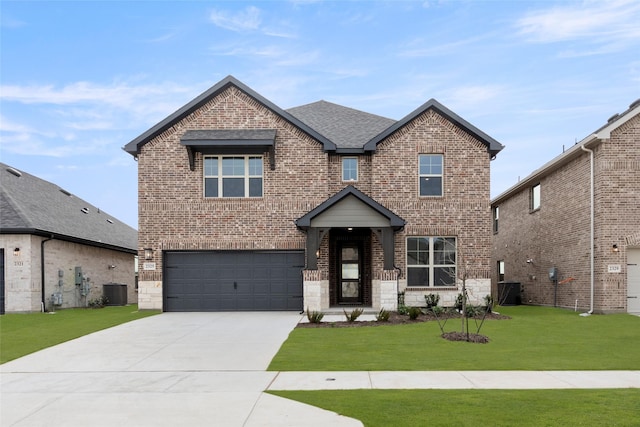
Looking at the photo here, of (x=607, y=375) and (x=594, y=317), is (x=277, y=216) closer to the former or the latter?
(x=594, y=317)

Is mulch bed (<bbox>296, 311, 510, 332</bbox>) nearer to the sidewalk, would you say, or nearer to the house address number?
the house address number

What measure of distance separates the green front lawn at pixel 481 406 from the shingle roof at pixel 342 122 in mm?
13715

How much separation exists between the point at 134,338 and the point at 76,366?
10.8ft

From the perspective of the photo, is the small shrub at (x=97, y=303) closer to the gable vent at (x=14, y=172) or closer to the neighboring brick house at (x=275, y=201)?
the neighboring brick house at (x=275, y=201)

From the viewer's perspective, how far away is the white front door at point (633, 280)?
18328 millimetres

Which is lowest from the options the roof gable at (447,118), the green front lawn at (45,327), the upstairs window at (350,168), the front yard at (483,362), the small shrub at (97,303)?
the small shrub at (97,303)

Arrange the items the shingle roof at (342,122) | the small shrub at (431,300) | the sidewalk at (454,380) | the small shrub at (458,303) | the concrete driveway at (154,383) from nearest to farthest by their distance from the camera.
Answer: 1. the concrete driveway at (154,383)
2. the sidewalk at (454,380)
3. the small shrub at (458,303)
4. the small shrub at (431,300)
5. the shingle roof at (342,122)

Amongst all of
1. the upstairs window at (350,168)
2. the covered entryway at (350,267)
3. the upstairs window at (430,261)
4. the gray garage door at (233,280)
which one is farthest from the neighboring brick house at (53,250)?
the upstairs window at (430,261)

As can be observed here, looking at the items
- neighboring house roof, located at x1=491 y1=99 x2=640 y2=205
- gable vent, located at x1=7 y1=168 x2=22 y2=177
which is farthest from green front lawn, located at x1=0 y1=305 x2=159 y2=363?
neighboring house roof, located at x1=491 y1=99 x2=640 y2=205

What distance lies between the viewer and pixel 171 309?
64.8ft

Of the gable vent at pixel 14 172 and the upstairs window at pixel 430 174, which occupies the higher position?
the gable vent at pixel 14 172

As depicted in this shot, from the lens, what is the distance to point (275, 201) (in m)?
19.8

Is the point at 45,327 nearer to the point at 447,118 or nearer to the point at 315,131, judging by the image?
the point at 315,131

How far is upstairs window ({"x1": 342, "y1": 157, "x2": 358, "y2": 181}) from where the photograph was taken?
20375 millimetres
